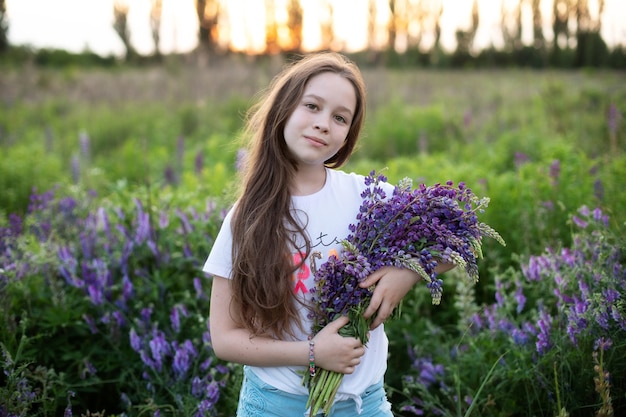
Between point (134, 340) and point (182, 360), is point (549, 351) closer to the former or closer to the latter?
point (182, 360)

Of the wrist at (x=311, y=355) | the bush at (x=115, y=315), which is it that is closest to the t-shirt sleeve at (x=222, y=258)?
the wrist at (x=311, y=355)

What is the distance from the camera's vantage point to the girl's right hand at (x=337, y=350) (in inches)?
70.1

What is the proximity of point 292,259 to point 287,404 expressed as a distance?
1.69ft

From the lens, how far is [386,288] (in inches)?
71.2

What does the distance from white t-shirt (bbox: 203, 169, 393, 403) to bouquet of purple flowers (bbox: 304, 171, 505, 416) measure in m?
0.10

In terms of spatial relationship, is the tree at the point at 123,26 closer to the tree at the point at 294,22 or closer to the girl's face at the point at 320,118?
the tree at the point at 294,22

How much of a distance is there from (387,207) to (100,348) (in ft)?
6.23

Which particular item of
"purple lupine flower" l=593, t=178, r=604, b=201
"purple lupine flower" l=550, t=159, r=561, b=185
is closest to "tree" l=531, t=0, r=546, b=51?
"purple lupine flower" l=550, t=159, r=561, b=185

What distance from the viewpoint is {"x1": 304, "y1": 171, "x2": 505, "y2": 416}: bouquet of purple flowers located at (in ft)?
5.82

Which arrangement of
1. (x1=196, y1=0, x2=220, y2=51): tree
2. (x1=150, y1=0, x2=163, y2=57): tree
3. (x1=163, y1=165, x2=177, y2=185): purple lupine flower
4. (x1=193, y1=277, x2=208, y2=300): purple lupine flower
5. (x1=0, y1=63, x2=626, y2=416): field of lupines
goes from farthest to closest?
(x1=196, y1=0, x2=220, y2=51): tree → (x1=150, y1=0, x2=163, y2=57): tree → (x1=163, y1=165, x2=177, y2=185): purple lupine flower → (x1=193, y1=277, x2=208, y2=300): purple lupine flower → (x1=0, y1=63, x2=626, y2=416): field of lupines

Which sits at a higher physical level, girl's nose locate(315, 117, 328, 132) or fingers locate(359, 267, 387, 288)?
girl's nose locate(315, 117, 328, 132)

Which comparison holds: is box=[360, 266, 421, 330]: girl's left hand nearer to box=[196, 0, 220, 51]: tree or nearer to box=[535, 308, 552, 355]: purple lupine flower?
box=[535, 308, 552, 355]: purple lupine flower

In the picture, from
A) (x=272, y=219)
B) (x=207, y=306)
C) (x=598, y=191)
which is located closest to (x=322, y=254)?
(x=272, y=219)

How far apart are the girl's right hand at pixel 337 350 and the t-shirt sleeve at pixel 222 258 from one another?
1.32 ft
